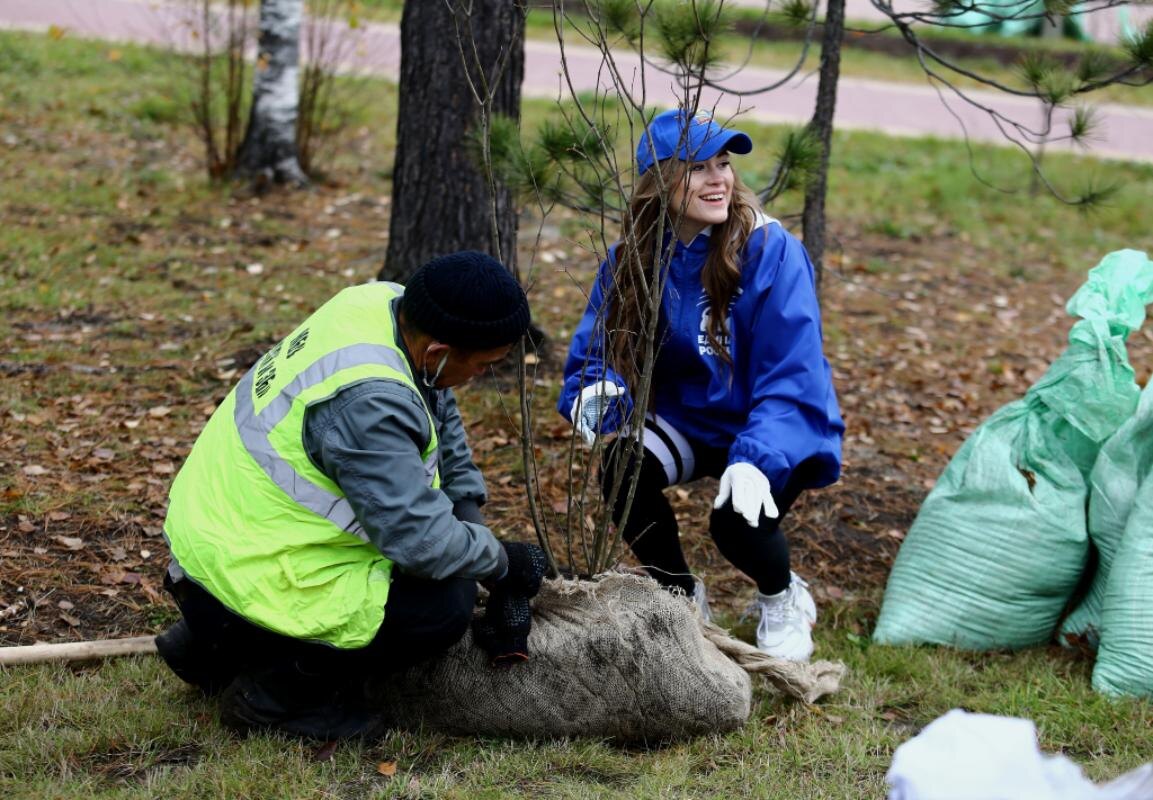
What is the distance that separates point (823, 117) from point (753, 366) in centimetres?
135

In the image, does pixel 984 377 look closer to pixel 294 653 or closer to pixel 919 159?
pixel 294 653

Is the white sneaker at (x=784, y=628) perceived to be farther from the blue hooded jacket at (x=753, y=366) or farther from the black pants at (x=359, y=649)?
the black pants at (x=359, y=649)

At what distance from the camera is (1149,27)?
3.22 metres

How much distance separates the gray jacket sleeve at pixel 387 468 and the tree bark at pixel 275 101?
498cm

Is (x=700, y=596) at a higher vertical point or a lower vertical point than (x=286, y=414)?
lower

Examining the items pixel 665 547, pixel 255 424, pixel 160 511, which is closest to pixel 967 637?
pixel 665 547

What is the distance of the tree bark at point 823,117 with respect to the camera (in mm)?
3773

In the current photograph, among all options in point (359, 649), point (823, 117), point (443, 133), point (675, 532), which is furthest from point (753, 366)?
point (443, 133)

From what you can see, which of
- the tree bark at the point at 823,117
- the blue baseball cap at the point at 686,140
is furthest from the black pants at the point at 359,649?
the tree bark at the point at 823,117

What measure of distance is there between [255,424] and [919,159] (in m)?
7.52

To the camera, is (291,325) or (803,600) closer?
(803,600)

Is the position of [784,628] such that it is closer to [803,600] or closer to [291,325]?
[803,600]

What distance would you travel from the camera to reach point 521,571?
255 cm

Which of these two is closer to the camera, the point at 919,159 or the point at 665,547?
the point at 665,547
